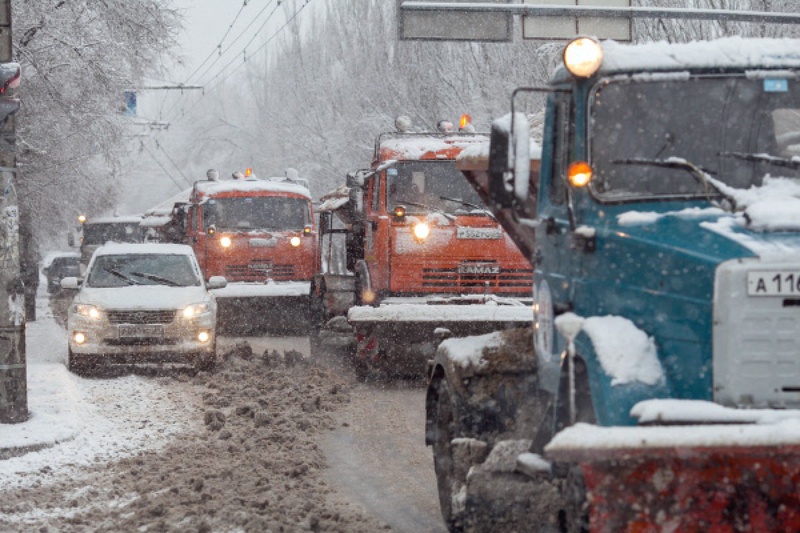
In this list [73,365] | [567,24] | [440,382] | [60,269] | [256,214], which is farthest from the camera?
[60,269]

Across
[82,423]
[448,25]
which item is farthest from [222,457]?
[448,25]

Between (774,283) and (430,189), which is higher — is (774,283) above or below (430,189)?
below

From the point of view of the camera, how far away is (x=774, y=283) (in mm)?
4273

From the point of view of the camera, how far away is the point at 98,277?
1584cm

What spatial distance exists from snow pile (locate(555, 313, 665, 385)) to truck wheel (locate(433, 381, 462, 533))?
6.41 ft

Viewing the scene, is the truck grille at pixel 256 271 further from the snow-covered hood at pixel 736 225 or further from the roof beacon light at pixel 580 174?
the snow-covered hood at pixel 736 225

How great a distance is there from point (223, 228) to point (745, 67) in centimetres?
1637

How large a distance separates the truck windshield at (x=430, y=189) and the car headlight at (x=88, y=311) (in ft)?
12.6

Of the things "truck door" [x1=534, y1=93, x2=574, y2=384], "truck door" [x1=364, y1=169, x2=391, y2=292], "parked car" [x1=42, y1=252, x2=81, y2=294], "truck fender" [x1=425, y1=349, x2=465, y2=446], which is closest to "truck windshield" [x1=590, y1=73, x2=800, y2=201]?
"truck door" [x1=534, y1=93, x2=574, y2=384]

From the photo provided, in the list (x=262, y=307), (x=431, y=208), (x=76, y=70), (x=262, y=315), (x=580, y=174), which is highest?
(x=76, y=70)

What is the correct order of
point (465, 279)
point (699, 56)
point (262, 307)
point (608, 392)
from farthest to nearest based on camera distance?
point (262, 307) → point (465, 279) → point (699, 56) → point (608, 392)

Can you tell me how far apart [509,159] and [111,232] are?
106ft

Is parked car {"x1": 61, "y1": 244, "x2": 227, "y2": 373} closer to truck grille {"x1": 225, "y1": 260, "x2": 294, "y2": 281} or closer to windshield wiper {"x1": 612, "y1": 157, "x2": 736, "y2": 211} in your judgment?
truck grille {"x1": 225, "y1": 260, "x2": 294, "y2": 281}

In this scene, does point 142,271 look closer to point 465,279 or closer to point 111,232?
point 465,279
